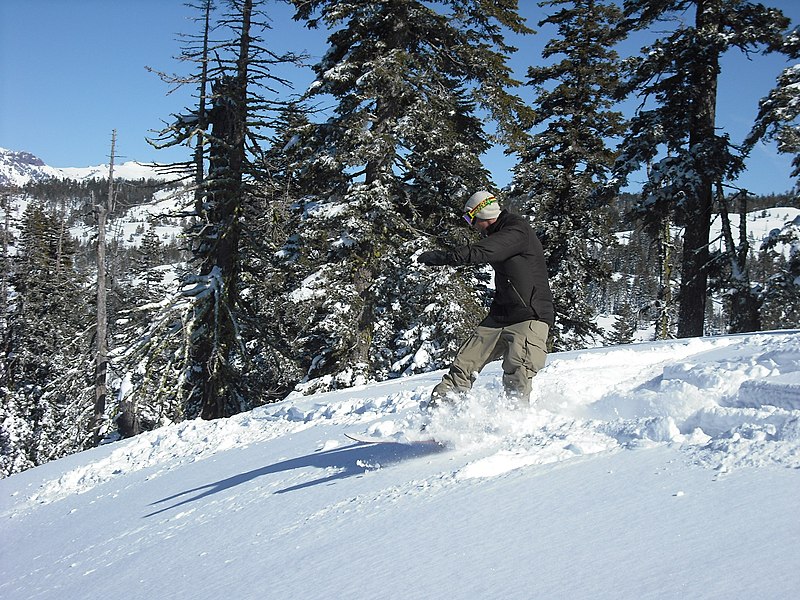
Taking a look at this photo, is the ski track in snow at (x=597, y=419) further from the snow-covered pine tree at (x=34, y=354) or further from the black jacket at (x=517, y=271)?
the snow-covered pine tree at (x=34, y=354)

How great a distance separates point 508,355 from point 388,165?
8133 millimetres

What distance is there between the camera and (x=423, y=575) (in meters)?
2.62

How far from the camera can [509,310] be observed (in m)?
5.06

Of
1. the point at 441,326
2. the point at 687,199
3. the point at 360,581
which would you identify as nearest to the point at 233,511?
the point at 360,581

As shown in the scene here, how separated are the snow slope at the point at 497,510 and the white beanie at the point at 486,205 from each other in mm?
1655

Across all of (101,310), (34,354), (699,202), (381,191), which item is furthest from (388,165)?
(34,354)

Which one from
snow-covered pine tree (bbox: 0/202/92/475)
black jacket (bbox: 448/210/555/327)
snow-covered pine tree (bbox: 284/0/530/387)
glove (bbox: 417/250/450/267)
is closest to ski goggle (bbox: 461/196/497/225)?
black jacket (bbox: 448/210/555/327)

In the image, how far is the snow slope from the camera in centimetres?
233

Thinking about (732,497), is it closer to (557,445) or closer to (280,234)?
(557,445)

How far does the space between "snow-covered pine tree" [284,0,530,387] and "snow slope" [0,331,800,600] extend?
5.43 m

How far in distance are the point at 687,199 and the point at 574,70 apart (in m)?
8.27

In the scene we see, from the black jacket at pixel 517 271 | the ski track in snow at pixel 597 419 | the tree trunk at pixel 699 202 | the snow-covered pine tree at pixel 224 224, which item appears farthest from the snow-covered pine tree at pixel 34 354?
the black jacket at pixel 517 271

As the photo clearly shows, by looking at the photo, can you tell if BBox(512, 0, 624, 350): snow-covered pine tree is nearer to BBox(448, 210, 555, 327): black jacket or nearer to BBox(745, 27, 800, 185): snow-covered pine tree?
BBox(745, 27, 800, 185): snow-covered pine tree

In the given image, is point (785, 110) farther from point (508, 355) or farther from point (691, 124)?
point (508, 355)
